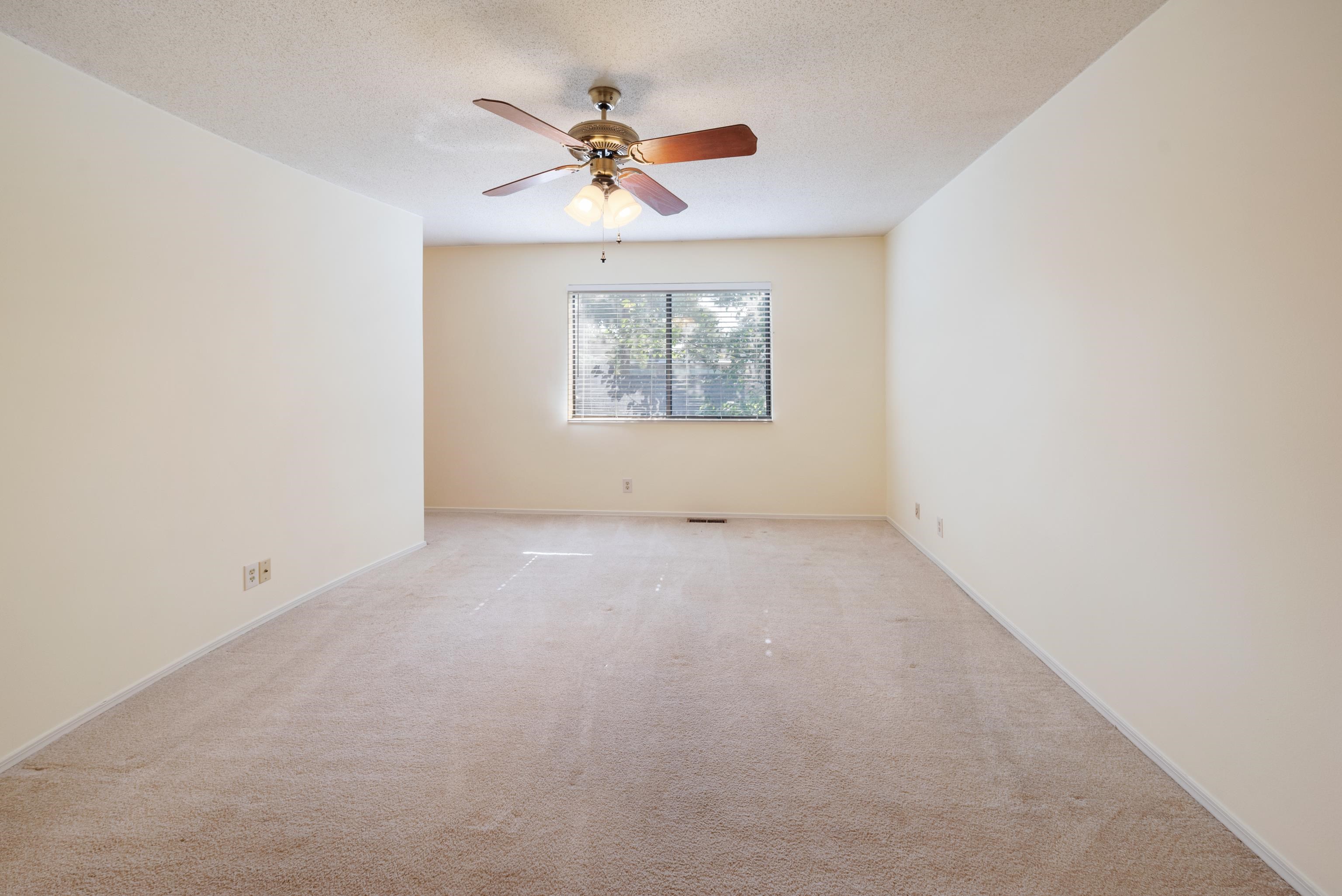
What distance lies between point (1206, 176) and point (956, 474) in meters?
2.09

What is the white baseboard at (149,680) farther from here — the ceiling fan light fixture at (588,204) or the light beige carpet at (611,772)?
the ceiling fan light fixture at (588,204)

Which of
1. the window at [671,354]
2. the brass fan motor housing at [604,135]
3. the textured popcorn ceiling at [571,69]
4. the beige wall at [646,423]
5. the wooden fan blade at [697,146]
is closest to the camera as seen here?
the textured popcorn ceiling at [571,69]

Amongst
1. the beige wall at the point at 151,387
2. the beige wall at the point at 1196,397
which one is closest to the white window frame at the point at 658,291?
the beige wall at the point at 151,387

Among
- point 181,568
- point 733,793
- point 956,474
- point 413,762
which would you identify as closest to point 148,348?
point 181,568

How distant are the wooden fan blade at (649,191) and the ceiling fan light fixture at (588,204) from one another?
0.14m

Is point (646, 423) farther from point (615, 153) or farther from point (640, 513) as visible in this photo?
point (615, 153)

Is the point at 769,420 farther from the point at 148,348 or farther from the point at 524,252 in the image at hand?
the point at 148,348

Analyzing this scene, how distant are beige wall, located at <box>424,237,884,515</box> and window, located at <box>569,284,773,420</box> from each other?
→ 0.36 feet

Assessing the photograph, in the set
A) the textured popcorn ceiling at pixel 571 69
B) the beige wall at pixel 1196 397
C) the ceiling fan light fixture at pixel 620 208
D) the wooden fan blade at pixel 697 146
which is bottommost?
the beige wall at pixel 1196 397

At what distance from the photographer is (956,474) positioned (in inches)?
140

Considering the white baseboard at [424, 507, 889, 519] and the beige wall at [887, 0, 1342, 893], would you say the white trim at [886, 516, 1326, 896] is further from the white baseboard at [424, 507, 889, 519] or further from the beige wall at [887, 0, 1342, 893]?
the white baseboard at [424, 507, 889, 519]

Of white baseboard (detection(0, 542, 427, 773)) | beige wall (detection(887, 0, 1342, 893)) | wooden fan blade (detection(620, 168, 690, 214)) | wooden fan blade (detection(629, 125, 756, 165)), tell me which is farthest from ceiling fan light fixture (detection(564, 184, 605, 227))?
white baseboard (detection(0, 542, 427, 773))

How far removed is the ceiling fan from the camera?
2.08 metres

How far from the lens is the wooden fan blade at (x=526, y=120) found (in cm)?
190
